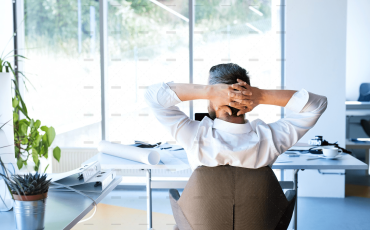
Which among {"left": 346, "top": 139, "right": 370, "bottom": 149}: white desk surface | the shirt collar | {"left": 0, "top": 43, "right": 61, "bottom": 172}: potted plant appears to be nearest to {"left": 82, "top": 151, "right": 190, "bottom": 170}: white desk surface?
the shirt collar

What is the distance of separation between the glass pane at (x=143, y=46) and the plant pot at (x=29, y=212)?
3191 millimetres

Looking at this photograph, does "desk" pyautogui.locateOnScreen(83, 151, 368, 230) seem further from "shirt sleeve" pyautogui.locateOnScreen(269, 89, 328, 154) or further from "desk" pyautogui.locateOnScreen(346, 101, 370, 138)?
"desk" pyautogui.locateOnScreen(346, 101, 370, 138)

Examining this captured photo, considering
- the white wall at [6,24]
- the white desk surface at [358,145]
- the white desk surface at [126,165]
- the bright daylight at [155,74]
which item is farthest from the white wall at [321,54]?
the white wall at [6,24]

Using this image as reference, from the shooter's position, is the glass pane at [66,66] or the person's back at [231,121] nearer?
the person's back at [231,121]

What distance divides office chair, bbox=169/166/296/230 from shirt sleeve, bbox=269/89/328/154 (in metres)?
0.19

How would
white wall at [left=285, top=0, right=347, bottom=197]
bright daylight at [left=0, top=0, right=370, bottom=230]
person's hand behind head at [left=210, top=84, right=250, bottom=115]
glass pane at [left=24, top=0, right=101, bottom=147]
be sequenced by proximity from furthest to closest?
glass pane at [left=24, top=0, right=101, bottom=147], white wall at [left=285, top=0, right=347, bottom=197], bright daylight at [left=0, top=0, right=370, bottom=230], person's hand behind head at [left=210, top=84, right=250, bottom=115]

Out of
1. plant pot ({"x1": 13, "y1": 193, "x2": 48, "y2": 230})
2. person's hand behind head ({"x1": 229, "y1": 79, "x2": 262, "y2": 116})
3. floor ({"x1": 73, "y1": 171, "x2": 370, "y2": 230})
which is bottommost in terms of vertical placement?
floor ({"x1": 73, "y1": 171, "x2": 370, "y2": 230})

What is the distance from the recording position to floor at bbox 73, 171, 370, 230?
3.11 metres

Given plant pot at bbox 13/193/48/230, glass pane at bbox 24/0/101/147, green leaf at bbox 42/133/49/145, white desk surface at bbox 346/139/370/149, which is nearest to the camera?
plant pot at bbox 13/193/48/230

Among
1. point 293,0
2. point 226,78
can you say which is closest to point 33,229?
point 226,78

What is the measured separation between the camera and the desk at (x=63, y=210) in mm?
1159

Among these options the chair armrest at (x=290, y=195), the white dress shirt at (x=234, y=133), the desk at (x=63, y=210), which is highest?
the white dress shirt at (x=234, y=133)

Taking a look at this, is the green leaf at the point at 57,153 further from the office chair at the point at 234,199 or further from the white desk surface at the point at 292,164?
the office chair at the point at 234,199

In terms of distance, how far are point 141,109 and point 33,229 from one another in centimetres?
327
